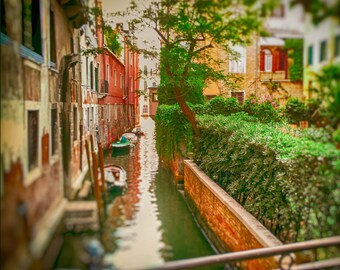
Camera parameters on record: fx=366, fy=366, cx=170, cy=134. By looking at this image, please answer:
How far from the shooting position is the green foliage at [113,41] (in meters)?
2.38

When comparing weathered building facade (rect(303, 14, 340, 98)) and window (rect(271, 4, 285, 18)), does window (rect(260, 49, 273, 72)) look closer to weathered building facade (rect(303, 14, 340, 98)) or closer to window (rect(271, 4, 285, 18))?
weathered building facade (rect(303, 14, 340, 98))

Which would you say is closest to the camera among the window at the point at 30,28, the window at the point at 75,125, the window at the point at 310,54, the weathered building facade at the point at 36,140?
the weathered building facade at the point at 36,140

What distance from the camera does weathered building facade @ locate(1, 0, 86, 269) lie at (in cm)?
120

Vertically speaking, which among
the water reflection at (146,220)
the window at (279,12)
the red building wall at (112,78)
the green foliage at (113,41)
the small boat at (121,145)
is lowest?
the water reflection at (146,220)

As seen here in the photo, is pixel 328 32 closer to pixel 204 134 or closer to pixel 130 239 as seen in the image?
pixel 130 239

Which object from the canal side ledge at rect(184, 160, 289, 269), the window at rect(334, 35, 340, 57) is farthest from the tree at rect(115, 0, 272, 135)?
the canal side ledge at rect(184, 160, 289, 269)

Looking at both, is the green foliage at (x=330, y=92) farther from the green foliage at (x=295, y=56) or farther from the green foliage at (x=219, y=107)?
the green foliage at (x=219, y=107)

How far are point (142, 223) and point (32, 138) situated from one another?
69cm

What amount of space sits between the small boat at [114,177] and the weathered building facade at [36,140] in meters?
0.23

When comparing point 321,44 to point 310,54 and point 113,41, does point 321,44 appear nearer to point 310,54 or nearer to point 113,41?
point 310,54

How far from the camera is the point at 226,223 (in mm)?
6512

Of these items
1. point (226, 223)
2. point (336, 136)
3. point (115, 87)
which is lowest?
point (226, 223)

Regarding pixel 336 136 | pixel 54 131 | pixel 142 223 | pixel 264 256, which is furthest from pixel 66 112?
pixel 264 256

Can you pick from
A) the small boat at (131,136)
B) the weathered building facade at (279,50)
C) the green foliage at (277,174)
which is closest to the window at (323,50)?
the weathered building facade at (279,50)
